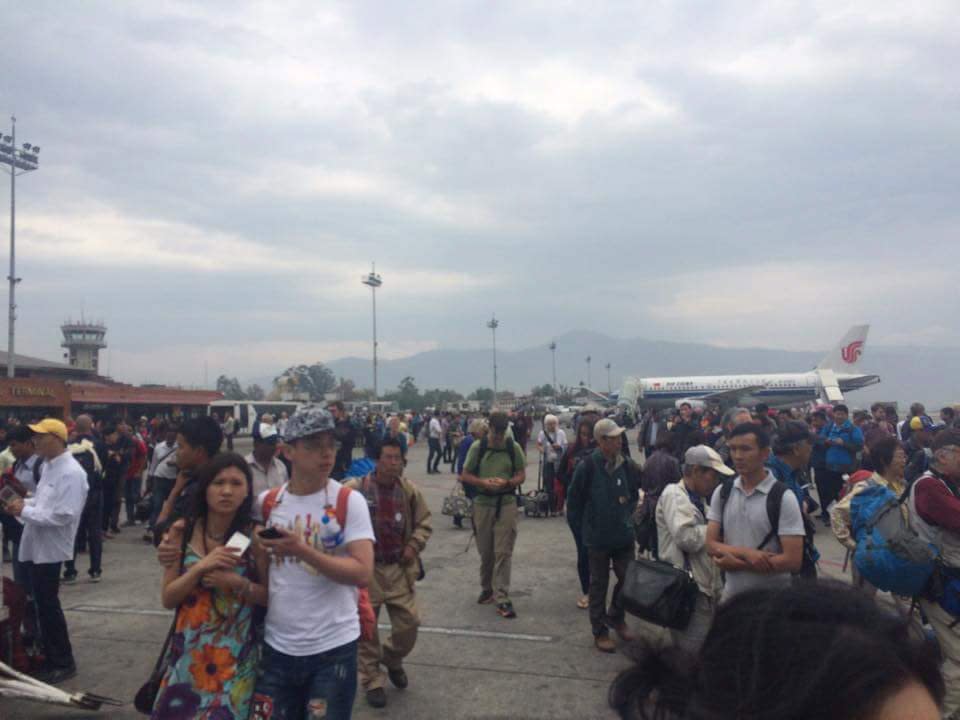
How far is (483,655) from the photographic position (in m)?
5.39

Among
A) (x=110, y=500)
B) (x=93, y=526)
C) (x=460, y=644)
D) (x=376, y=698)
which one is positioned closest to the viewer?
(x=376, y=698)

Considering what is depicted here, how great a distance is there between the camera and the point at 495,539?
6.62 meters

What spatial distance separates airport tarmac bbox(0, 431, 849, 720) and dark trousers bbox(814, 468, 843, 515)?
54.9 inches

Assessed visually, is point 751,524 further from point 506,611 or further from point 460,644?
point 506,611

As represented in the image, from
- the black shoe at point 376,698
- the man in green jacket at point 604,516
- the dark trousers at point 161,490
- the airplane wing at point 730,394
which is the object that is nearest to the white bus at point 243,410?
the airplane wing at point 730,394

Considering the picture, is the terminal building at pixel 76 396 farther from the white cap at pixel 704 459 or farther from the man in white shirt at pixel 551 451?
the white cap at pixel 704 459

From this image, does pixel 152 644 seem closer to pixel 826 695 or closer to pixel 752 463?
pixel 752 463

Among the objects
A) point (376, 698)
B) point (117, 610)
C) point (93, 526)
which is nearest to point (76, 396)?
point (93, 526)

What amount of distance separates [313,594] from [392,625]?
7.25 feet

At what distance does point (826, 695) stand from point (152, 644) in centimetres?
625

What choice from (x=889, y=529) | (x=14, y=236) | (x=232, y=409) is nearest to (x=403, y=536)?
(x=889, y=529)

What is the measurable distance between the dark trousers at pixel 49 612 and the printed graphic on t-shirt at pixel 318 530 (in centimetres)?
312

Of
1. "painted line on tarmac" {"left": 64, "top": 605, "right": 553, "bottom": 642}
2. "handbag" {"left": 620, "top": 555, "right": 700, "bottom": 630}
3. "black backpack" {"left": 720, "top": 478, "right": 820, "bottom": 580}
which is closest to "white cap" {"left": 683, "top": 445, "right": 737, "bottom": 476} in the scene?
"black backpack" {"left": 720, "top": 478, "right": 820, "bottom": 580}

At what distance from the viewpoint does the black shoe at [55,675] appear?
15.9ft
